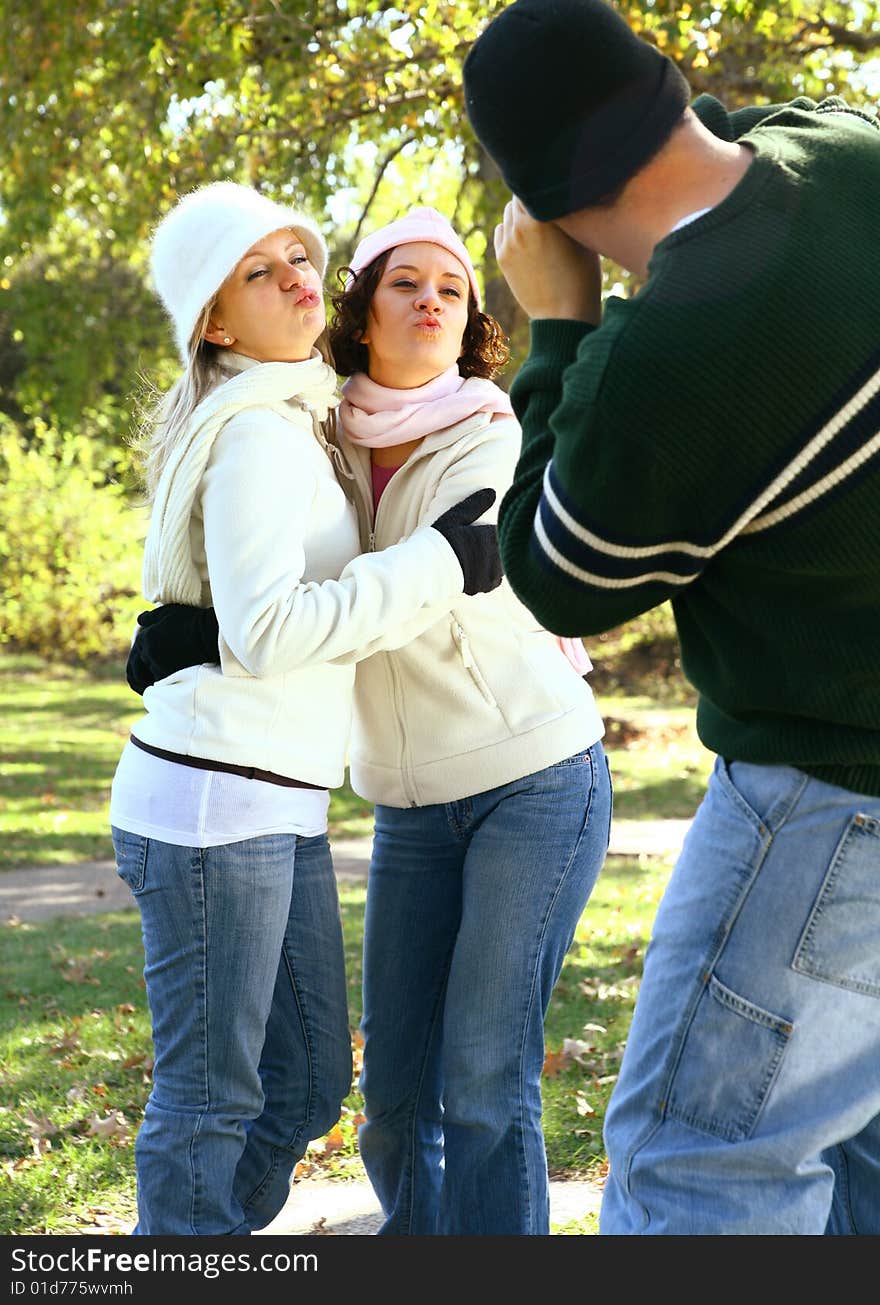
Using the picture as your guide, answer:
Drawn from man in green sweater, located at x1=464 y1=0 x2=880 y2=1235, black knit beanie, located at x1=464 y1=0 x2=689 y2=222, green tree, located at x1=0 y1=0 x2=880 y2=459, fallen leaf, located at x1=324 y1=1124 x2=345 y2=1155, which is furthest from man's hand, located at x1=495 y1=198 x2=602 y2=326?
green tree, located at x1=0 y1=0 x2=880 y2=459

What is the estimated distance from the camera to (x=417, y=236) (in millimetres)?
3244

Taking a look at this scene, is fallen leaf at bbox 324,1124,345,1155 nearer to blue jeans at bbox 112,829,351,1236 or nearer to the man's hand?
blue jeans at bbox 112,829,351,1236

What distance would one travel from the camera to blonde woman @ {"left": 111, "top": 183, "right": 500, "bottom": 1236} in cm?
279

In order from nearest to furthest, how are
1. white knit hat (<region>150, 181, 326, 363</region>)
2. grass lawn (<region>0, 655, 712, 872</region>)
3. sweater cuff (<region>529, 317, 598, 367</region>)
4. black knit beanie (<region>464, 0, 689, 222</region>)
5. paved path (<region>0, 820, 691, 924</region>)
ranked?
black knit beanie (<region>464, 0, 689, 222</region>) < sweater cuff (<region>529, 317, 598, 367</region>) < white knit hat (<region>150, 181, 326, 363</region>) < paved path (<region>0, 820, 691, 924</region>) < grass lawn (<region>0, 655, 712, 872</region>)

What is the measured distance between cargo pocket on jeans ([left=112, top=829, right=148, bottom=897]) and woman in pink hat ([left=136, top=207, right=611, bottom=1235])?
1.32 feet

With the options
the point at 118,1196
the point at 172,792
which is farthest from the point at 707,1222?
the point at 118,1196

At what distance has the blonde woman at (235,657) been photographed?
2.79 meters

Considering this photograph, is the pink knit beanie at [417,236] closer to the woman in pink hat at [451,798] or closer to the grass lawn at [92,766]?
the woman in pink hat at [451,798]

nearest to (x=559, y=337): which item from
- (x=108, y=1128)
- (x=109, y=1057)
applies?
(x=108, y=1128)

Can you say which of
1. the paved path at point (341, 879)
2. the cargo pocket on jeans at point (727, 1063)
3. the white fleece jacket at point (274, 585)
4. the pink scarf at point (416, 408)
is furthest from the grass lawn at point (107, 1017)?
the pink scarf at point (416, 408)

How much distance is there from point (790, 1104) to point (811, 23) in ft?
28.0

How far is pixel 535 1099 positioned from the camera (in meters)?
3.00

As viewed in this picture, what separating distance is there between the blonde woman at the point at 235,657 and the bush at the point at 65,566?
17728 millimetres

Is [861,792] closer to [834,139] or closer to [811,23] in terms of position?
[834,139]
